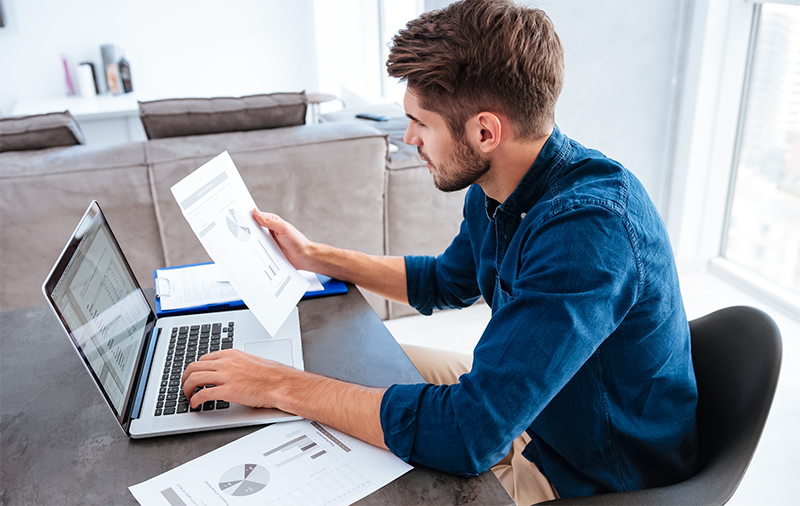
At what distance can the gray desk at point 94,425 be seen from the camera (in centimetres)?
73

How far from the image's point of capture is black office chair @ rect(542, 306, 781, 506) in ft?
2.73

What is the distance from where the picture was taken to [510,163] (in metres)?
0.98

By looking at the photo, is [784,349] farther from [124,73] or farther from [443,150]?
[124,73]

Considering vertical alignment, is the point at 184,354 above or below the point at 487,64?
below

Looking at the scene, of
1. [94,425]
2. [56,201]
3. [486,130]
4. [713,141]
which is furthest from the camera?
[713,141]

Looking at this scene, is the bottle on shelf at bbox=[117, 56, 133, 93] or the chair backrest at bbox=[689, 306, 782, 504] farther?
the bottle on shelf at bbox=[117, 56, 133, 93]

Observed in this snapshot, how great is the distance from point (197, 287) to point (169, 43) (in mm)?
4549

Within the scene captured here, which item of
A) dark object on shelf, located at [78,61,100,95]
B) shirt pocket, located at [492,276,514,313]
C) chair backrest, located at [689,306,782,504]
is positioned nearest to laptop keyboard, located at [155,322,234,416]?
shirt pocket, located at [492,276,514,313]

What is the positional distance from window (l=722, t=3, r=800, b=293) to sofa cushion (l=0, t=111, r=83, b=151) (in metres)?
2.60

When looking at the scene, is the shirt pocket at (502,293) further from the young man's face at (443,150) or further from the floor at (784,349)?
the floor at (784,349)

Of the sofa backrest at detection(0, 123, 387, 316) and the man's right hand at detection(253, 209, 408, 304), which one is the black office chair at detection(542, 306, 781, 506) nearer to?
the man's right hand at detection(253, 209, 408, 304)

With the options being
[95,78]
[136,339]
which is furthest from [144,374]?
[95,78]

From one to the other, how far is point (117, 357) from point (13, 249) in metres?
1.44

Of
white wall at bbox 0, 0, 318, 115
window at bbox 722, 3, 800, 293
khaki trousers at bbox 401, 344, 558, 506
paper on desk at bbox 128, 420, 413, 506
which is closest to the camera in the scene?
paper on desk at bbox 128, 420, 413, 506
